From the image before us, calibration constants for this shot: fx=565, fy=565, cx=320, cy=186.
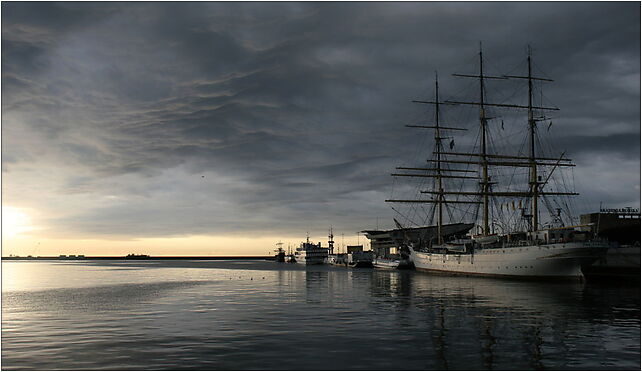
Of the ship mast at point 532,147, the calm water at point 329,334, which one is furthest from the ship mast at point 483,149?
the calm water at point 329,334

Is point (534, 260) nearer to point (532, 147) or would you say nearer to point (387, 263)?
point (532, 147)

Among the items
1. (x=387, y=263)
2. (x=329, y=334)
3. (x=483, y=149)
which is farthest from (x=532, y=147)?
(x=329, y=334)

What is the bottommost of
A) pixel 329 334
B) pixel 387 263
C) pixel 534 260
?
pixel 387 263

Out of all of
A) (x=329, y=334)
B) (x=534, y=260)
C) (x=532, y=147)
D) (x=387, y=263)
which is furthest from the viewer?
(x=387, y=263)

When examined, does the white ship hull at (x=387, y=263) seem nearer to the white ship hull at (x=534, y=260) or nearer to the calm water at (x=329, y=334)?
the white ship hull at (x=534, y=260)

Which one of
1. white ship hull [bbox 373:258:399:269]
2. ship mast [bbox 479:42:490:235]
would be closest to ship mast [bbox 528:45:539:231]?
ship mast [bbox 479:42:490:235]

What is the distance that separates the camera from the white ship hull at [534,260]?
73812 millimetres

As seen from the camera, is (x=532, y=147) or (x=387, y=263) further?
(x=387, y=263)

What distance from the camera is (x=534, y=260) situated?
77.7 m

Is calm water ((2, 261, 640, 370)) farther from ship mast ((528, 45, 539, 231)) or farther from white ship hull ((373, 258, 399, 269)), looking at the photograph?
white ship hull ((373, 258, 399, 269))

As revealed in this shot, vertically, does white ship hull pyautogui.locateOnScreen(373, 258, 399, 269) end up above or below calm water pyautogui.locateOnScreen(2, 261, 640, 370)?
below

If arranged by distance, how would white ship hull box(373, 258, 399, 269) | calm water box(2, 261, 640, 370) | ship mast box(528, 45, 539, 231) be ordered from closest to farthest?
calm water box(2, 261, 640, 370) → ship mast box(528, 45, 539, 231) → white ship hull box(373, 258, 399, 269)

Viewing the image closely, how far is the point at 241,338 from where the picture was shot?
28453 mm

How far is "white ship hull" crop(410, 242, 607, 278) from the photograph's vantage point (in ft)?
242
